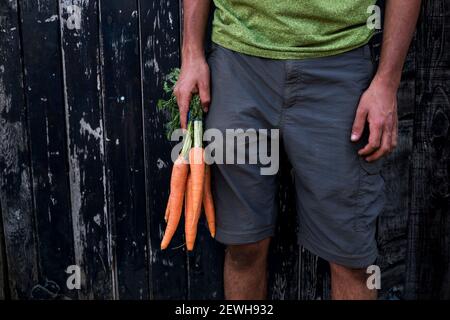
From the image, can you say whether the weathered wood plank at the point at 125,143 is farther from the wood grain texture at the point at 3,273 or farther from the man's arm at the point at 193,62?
the wood grain texture at the point at 3,273

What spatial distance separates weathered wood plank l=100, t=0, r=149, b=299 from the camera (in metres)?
2.15

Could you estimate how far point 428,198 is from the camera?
2.29 metres

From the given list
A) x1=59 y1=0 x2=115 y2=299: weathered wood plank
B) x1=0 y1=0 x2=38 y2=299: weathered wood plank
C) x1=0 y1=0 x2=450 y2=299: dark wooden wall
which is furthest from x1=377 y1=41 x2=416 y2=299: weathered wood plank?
x1=0 y1=0 x2=38 y2=299: weathered wood plank

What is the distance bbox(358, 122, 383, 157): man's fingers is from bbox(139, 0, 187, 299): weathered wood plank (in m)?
0.76

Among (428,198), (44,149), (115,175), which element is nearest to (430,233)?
(428,198)

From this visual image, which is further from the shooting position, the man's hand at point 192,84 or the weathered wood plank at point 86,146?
the weathered wood plank at point 86,146

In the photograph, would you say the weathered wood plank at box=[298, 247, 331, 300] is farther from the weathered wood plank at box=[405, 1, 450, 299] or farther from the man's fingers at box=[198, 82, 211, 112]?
the man's fingers at box=[198, 82, 211, 112]

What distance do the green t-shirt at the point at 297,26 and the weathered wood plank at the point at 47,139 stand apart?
0.69 m

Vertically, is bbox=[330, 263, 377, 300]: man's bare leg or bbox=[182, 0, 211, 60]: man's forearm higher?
bbox=[182, 0, 211, 60]: man's forearm

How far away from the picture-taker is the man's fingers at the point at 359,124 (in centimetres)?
178

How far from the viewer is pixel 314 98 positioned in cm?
181

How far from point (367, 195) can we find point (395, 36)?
18.0 inches

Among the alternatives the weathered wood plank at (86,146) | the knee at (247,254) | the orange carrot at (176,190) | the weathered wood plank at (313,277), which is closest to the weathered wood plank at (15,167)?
the weathered wood plank at (86,146)
